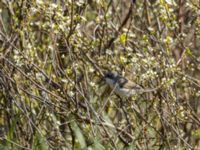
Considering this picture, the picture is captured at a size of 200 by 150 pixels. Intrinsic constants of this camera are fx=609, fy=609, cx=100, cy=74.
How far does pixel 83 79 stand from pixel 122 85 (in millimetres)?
534

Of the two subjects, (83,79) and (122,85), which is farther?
(83,79)

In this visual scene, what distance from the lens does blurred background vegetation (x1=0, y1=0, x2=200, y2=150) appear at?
15.5ft

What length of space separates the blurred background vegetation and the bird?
0.06 m

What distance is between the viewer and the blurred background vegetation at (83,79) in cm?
472

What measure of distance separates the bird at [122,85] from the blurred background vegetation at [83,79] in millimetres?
61

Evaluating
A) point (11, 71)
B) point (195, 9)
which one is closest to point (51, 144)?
point (11, 71)

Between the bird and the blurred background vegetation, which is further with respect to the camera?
the bird

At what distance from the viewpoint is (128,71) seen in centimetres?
509

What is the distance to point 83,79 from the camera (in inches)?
222

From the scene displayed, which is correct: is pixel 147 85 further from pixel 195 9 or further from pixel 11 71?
pixel 11 71

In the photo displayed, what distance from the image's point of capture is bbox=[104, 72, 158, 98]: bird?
201 inches

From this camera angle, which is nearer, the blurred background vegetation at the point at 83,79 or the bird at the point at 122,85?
the blurred background vegetation at the point at 83,79

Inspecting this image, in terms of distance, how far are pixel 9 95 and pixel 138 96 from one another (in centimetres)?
113

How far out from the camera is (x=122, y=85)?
5.25 metres
